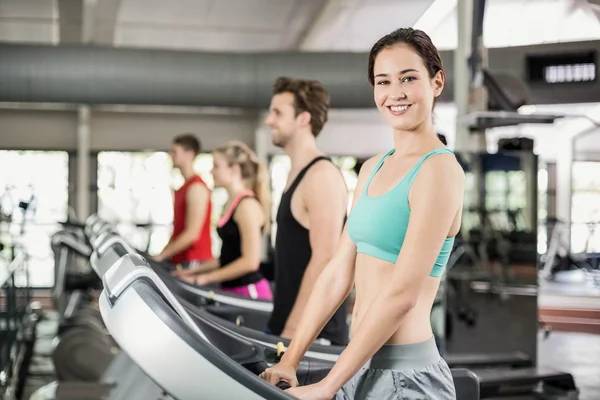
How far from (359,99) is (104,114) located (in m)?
4.64

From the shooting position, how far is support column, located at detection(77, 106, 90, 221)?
9445mm

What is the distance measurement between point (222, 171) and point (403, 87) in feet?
7.42

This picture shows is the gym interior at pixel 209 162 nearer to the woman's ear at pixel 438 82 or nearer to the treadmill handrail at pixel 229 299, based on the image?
the treadmill handrail at pixel 229 299

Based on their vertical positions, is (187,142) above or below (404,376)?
above

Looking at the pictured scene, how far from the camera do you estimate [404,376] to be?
3.92 feet

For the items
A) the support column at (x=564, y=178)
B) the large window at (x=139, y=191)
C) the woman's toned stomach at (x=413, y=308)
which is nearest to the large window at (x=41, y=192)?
the large window at (x=139, y=191)

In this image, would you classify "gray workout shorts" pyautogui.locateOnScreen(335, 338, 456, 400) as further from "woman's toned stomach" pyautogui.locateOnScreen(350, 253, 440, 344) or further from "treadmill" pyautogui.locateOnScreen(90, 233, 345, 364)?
"treadmill" pyautogui.locateOnScreen(90, 233, 345, 364)

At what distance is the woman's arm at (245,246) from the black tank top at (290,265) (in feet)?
2.52

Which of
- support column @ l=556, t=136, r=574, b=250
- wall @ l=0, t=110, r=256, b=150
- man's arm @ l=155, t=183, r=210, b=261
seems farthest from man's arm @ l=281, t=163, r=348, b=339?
support column @ l=556, t=136, r=574, b=250

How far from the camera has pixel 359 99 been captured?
A: 20.3 ft

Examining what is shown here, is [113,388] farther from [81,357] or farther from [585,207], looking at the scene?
[585,207]

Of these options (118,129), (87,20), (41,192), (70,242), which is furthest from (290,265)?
(118,129)

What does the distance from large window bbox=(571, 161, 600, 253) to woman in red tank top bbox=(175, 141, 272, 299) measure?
25.9 feet

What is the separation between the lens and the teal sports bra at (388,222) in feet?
3.79
